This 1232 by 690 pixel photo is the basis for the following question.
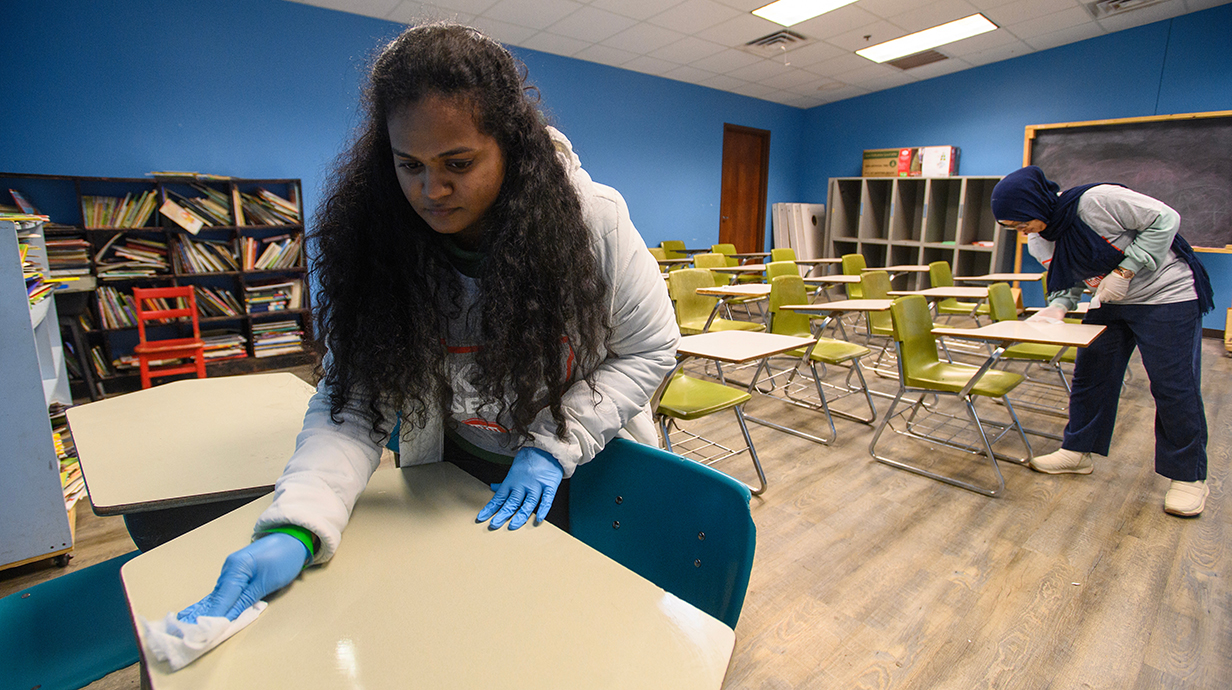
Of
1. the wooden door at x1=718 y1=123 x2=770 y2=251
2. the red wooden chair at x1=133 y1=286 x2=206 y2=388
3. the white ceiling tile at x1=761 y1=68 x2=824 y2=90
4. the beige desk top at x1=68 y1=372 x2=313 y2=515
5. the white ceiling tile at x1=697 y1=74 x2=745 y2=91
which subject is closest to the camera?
the beige desk top at x1=68 y1=372 x2=313 y2=515

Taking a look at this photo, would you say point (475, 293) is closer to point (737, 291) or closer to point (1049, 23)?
point (737, 291)

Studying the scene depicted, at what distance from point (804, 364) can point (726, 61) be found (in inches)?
171

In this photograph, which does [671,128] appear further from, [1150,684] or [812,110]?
[1150,684]

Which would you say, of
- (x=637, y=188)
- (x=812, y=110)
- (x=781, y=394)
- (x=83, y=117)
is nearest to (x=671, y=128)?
(x=637, y=188)

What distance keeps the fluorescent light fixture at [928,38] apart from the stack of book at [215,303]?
6474 mm

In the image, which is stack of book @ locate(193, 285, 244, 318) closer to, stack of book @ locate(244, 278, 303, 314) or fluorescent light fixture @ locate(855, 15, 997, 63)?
stack of book @ locate(244, 278, 303, 314)

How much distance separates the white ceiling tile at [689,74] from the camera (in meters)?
6.80

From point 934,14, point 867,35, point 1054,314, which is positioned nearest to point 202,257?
point 1054,314

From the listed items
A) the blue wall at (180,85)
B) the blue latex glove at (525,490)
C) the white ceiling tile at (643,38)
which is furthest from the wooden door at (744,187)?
the blue latex glove at (525,490)

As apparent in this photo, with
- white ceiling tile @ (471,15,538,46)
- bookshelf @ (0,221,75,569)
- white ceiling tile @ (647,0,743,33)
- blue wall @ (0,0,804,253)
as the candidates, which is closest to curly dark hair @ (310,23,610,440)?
bookshelf @ (0,221,75,569)

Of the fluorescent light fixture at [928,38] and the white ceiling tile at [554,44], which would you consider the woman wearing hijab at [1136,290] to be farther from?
the white ceiling tile at [554,44]

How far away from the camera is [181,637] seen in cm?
57

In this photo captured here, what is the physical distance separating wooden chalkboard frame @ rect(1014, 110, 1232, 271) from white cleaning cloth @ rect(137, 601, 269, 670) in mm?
7424

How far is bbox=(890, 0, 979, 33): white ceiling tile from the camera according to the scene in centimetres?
493
